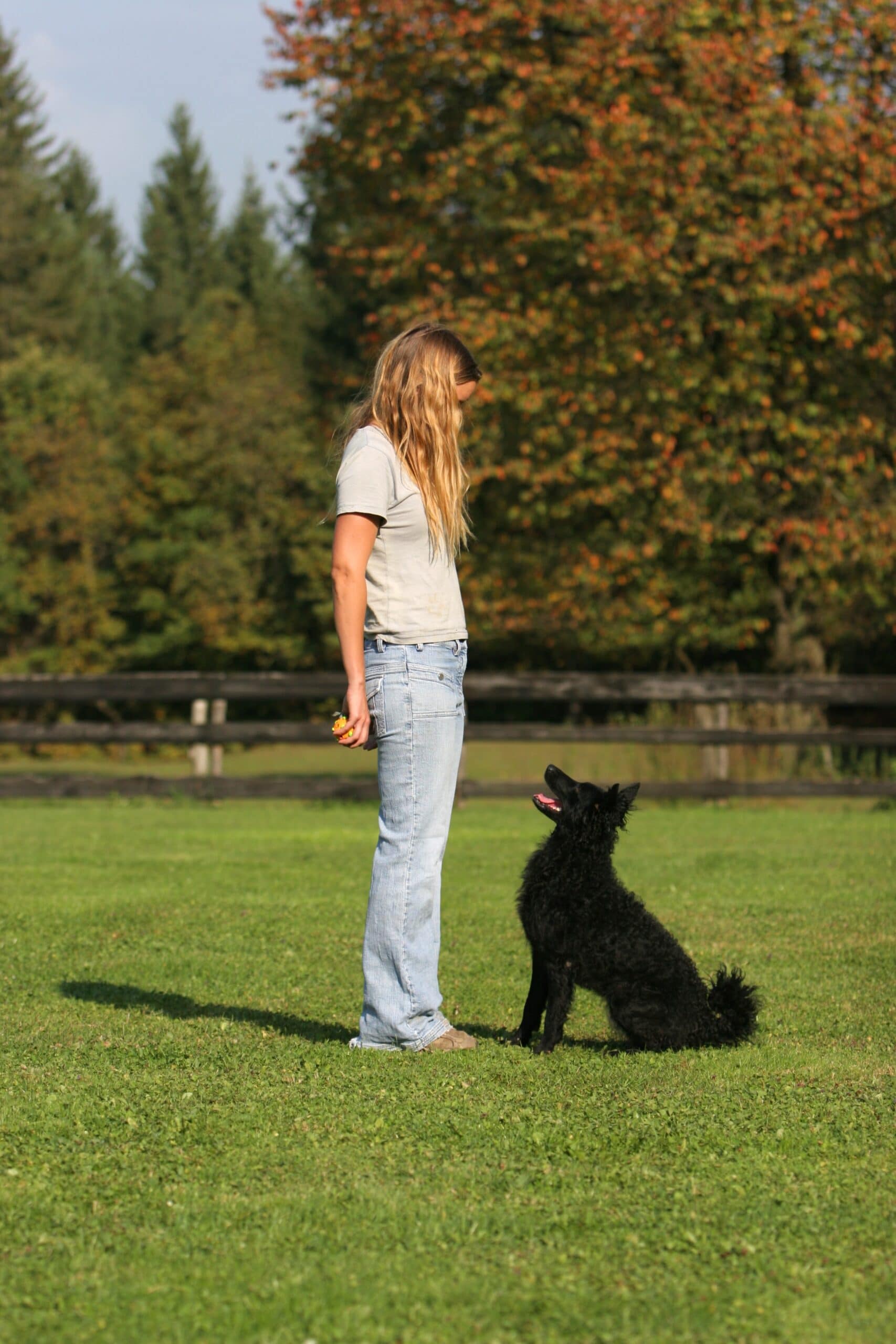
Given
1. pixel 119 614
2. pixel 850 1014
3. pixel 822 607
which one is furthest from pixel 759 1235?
pixel 119 614

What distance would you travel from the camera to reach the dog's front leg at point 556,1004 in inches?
185

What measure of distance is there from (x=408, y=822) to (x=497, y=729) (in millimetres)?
9967

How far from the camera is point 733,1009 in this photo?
16.0 feet

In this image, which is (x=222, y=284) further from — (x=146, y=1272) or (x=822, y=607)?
(x=146, y=1272)

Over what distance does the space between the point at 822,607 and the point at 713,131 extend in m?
7.07

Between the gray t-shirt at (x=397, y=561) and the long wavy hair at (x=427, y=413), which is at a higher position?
the long wavy hair at (x=427, y=413)

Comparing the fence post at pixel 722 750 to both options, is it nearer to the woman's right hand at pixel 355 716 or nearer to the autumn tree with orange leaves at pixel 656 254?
the autumn tree with orange leaves at pixel 656 254

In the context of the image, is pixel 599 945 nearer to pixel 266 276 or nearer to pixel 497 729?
pixel 497 729

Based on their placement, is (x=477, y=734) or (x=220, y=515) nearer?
(x=477, y=734)

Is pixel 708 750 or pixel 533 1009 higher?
pixel 708 750

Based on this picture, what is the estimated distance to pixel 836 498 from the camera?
54.1 feet

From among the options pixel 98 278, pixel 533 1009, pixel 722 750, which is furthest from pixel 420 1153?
pixel 98 278

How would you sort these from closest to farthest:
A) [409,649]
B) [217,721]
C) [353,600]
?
1. [353,600]
2. [409,649]
3. [217,721]

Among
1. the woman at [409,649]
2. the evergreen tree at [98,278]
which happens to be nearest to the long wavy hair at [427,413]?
the woman at [409,649]
